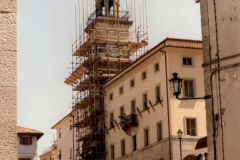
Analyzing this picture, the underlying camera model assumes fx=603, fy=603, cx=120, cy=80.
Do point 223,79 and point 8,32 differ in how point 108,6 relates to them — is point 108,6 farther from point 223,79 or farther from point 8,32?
point 8,32

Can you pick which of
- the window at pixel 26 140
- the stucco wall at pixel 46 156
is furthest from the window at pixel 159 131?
the stucco wall at pixel 46 156

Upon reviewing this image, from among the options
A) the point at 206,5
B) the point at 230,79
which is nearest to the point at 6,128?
the point at 230,79

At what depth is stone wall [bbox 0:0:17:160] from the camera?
6.07 m

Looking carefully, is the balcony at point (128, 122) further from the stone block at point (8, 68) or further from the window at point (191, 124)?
the stone block at point (8, 68)

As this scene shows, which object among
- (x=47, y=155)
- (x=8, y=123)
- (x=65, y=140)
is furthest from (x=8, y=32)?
(x=47, y=155)

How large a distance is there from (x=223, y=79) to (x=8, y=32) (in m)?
16.9

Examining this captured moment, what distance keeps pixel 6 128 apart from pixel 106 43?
54.8 m

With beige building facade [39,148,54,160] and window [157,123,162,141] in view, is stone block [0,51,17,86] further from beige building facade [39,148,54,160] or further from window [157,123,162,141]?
beige building facade [39,148,54,160]

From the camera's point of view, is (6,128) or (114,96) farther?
(114,96)

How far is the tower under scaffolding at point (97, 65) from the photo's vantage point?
58.6m

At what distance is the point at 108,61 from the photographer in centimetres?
5994

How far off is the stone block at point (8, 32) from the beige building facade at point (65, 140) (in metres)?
61.0

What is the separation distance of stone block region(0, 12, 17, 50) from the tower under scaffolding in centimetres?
5116

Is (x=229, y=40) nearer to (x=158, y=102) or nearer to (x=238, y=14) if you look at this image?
(x=238, y=14)
